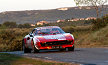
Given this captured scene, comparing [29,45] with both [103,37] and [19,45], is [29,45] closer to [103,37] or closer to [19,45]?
[103,37]

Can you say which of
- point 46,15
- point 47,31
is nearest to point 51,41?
point 47,31

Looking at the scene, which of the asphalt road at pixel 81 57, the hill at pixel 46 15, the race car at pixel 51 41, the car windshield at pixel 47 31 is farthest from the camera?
the hill at pixel 46 15

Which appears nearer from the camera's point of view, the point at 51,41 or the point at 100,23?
the point at 51,41

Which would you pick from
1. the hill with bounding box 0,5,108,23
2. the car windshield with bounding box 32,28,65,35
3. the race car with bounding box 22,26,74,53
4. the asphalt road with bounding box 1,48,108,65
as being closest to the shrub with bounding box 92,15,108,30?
the car windshield with bounding box 32,28,65,35

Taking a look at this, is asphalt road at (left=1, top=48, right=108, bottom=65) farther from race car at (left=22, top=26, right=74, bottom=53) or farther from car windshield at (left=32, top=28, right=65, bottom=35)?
car windshield at (left=32, top=28, right=65, bottom=35)

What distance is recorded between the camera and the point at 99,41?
31.6 metres

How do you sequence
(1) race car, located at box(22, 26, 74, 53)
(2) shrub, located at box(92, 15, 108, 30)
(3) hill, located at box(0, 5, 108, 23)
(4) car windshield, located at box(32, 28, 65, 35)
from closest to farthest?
1. (1) race car, located at box(22, 26, 74, 53)
2. (4) car windshield, located at box(32, 28, 65, 35)
3. (2) shrub, located at box(92, 15, 108, 30)
4. (3) hill, located at box(0, 5, 108, 23)

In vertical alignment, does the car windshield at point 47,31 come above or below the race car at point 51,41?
above

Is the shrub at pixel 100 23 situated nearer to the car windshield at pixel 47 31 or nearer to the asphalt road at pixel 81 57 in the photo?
the car windshield at pixel 47 31

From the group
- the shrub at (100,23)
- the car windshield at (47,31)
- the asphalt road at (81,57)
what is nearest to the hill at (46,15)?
the shrub at (100,23)

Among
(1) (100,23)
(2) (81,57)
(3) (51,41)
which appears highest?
(1) (100,23)

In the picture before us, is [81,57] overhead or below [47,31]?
below

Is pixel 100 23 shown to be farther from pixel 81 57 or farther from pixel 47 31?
pixel 81 57

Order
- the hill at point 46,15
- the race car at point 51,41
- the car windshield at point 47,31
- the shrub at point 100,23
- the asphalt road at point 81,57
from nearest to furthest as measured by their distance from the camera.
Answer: the asphalt road at point 81,57, the race car at point 51,41, the car windshield at point 47,31, the shrub at point 100,23, the hill at point 46,15
